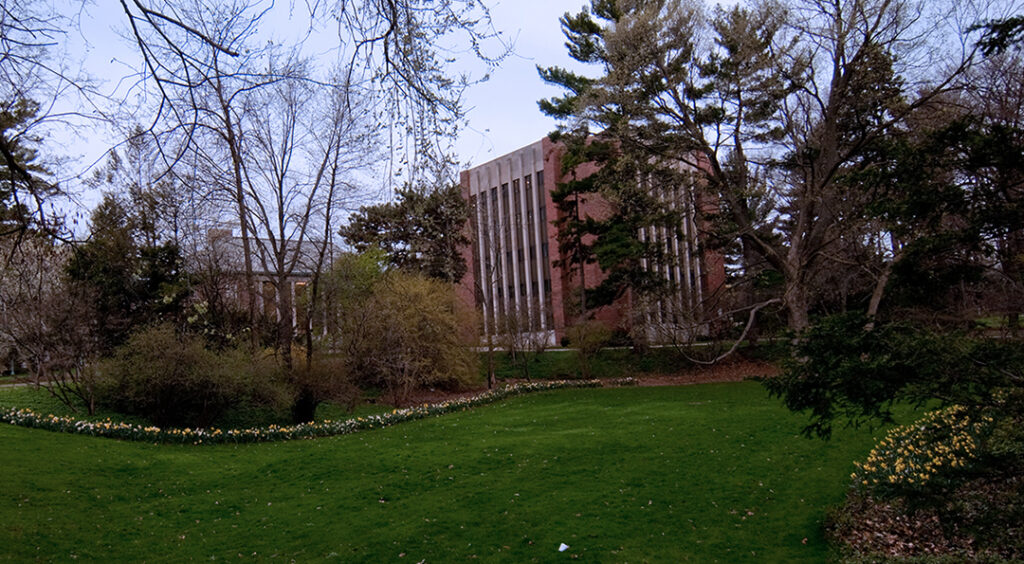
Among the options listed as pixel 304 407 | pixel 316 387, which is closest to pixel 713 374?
pixel 316 387

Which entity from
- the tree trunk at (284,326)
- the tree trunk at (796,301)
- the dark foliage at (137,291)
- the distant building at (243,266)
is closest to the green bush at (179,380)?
the tree trunk at (284,326)

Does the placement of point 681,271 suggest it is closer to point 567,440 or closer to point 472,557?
point 567,440

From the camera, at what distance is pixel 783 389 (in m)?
5.34

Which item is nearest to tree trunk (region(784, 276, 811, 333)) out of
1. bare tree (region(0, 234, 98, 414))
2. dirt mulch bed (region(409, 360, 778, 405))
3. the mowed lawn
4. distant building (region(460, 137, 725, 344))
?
distant building (region(460, 137, 725, 344))

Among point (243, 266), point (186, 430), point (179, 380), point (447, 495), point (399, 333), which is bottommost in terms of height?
point (447, 495)

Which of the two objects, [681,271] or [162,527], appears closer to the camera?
[162,527]

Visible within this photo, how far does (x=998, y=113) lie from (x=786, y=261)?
7647mm

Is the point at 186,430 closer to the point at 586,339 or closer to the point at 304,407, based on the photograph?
the point at 304,407

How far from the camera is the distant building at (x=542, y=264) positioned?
2339 centimetres

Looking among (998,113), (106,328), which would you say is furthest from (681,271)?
(106,328)

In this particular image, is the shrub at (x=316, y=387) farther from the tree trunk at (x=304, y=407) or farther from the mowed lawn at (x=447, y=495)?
the mowed lawn at (x=447, y=495)

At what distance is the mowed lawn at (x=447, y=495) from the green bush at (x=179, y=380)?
197cm

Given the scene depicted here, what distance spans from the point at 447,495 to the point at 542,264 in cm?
3012

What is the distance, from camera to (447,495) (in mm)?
9398
